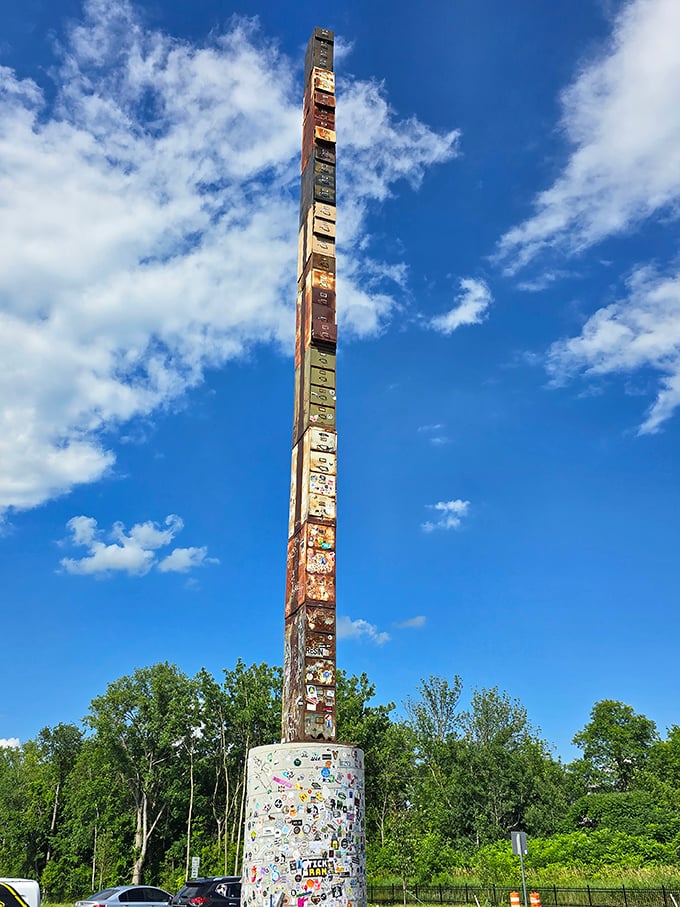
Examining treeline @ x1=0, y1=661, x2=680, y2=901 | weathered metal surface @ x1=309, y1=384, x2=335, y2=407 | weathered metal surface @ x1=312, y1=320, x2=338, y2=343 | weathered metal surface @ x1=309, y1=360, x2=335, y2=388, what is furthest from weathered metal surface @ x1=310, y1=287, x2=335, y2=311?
treeline @ x1=0, y1=661, x2=680, y2=901

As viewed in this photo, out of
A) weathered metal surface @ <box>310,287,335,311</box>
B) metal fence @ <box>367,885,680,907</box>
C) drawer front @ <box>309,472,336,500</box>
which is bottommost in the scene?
metal fence @ <box>367,885,680,907</box>

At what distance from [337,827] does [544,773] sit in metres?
49.9

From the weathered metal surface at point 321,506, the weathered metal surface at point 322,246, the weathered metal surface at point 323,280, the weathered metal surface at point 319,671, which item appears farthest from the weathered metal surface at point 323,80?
the weathered metal surface at point 319,671

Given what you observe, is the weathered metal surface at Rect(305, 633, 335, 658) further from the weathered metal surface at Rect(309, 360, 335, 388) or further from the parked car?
the parked car

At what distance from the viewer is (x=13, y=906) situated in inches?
209

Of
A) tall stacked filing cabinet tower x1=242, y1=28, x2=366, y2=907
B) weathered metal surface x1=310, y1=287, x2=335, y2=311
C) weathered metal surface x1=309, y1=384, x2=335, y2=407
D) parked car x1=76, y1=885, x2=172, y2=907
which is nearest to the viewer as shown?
tall stacked filing cabinet tower x1=242, y1=28, x2=366, y2=907

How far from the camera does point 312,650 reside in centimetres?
1277

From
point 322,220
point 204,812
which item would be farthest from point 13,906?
point 204,812

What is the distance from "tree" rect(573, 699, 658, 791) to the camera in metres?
65.9

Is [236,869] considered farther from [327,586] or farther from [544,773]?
[327,586]

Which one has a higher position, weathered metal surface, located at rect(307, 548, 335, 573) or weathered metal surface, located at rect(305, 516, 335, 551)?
weathered metal surface, located at rect(305, 516, 335, 551)

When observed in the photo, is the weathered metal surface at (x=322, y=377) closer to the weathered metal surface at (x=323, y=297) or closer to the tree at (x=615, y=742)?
the weathered metal surface at (x=323, y=297)

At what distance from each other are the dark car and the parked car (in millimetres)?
1659

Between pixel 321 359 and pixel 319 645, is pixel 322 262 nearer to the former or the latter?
pixel 321 359
